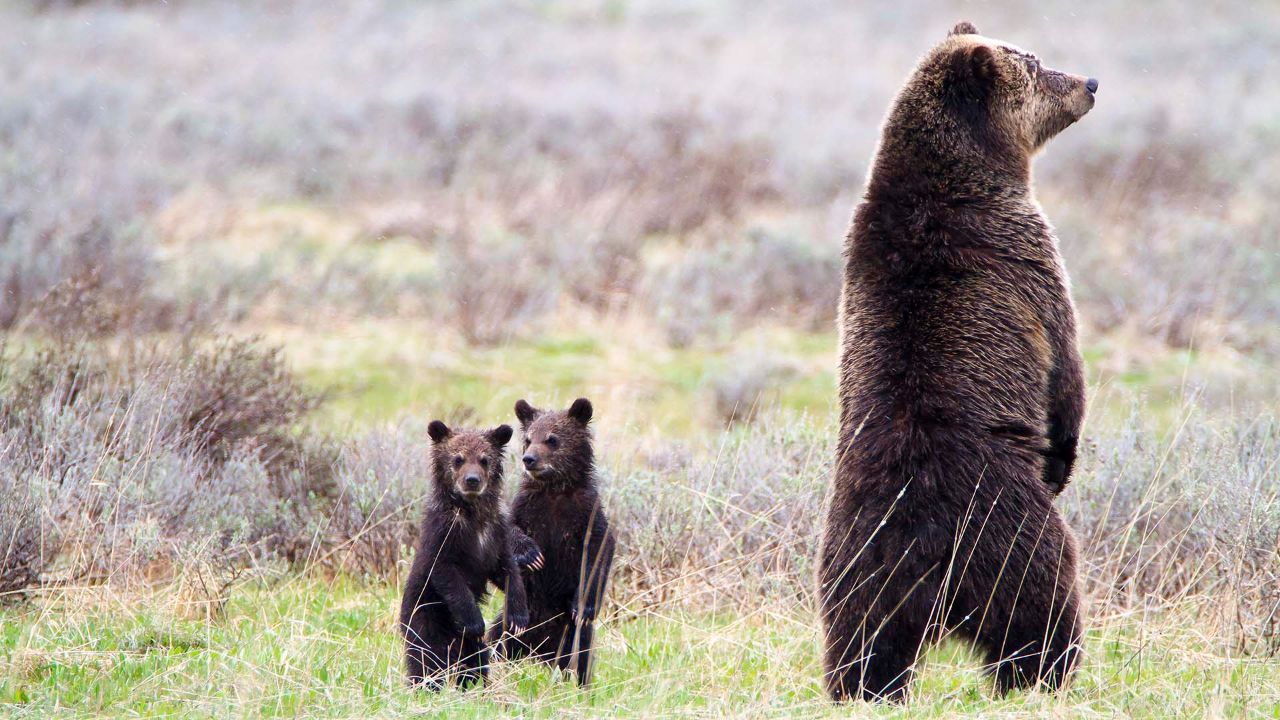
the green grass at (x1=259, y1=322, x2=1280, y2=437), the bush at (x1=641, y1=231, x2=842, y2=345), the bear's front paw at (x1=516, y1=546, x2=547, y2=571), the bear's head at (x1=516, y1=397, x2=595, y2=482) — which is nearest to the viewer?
the bear's front paw at (x1=516, y1=546, x2=547, y2=571)

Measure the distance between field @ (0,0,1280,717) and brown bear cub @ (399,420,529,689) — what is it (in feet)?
0.60

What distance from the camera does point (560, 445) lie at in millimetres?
5875

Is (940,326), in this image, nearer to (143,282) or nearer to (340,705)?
(340,705)

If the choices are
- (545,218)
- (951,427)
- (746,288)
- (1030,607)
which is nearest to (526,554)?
(951,427)

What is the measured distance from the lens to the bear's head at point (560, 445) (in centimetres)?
581

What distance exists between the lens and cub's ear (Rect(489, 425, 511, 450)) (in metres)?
5.71

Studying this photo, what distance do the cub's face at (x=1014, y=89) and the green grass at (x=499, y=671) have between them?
218 centimetres

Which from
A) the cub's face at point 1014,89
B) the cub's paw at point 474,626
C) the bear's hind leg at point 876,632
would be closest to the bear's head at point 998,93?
the cub's face at point 1014,89

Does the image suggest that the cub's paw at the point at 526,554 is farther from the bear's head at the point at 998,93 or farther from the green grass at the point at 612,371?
the green grass at the point at 612,371

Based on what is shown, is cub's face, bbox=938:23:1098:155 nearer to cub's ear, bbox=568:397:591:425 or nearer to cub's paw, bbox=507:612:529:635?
cub's ear, bbox=568:397:591:425

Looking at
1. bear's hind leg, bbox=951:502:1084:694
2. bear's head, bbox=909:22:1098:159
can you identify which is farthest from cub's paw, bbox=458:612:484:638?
bear's head, bbox=909:22:1098:159

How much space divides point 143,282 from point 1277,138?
1881 centimetres

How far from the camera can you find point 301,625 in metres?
6.25

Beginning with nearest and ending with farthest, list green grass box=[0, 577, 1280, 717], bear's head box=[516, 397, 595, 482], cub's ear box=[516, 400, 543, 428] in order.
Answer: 1. green grass box=[0, 577, 1280, 717]
2. bear's head box=[516, 397, 595, 482]
3. cub's ear box=[516, 400, 543, 428]
